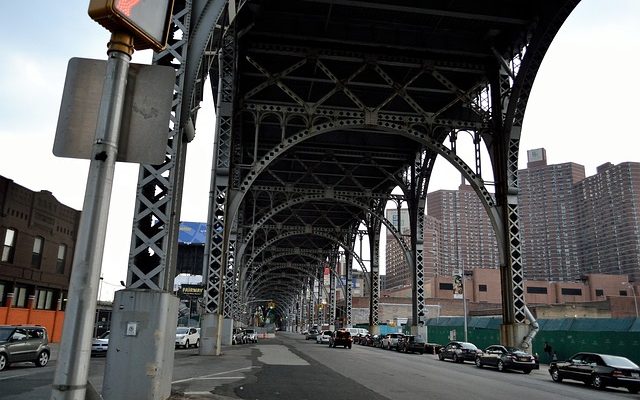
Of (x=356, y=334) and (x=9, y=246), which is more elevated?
(x=9, y=246)

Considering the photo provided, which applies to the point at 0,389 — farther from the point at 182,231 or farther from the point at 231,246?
the point at 182,231

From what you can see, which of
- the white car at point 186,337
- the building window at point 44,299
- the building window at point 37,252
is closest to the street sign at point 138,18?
the white car at point 186,337

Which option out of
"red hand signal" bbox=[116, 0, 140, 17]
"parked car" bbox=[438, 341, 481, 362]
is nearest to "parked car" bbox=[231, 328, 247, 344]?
"parked car" bbox=[438, 341, 481, 362]

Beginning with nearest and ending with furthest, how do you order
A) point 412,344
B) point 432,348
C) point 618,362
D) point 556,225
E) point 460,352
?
point 618,362 < point 460,352 < point 412,344 < point 432,348 < point 556,225

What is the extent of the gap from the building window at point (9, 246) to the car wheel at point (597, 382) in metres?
29.3

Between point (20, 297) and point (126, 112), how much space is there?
105 feet

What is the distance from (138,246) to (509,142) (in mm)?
18723

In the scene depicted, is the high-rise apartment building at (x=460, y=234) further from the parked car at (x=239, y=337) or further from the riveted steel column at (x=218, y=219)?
the riveted steel column at (x=218, y=219)

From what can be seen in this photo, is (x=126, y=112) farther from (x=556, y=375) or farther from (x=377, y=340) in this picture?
(x=377, y=340)

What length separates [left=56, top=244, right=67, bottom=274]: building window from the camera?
111 ft

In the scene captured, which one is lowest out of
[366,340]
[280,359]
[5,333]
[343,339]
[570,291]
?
[366,340]

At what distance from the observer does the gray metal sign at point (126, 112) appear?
136 inches

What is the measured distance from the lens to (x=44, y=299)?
32562 millimetres

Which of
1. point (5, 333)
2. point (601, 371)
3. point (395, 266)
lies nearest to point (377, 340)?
point (601, 371)
